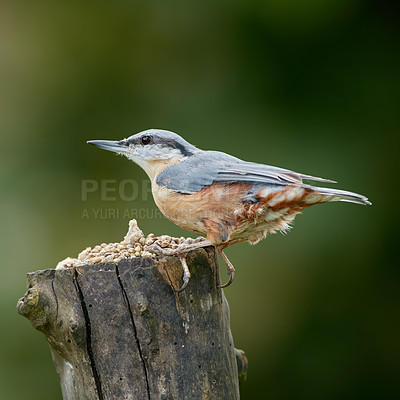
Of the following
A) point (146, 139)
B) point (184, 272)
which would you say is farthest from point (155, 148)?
point (184, 272)

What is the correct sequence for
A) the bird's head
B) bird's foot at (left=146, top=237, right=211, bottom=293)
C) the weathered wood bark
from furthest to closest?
the bird's head, bird's foot at (left=146, top=237, right=211, bottom=293), the weathered wood bark

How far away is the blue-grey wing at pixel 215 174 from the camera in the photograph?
2.90m

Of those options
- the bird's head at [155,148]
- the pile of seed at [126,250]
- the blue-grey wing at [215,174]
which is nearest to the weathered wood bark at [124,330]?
the pile of seed at [126,250]

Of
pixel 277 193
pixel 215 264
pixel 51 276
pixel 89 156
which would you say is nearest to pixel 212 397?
pixel 215 264

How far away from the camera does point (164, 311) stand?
235 centimetres

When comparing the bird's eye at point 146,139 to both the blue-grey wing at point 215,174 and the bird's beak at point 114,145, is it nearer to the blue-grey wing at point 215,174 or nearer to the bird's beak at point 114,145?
the bird's beak at point 114,145

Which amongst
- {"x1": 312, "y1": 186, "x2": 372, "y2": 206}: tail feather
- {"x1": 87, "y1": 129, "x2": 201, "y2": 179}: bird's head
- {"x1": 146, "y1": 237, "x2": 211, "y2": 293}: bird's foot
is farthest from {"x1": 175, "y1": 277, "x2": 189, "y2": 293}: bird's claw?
{"x1": 87, "y1": 129, "x2": 201, "y2": 179}: bird's head

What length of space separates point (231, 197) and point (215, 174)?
0.56 feet

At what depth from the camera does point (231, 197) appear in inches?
117

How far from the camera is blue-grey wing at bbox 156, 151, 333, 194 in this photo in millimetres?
2900

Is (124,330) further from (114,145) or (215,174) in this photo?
(114,145)

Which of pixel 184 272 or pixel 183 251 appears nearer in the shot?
pixel 184 272

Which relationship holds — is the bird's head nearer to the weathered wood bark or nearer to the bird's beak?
the bird's beak

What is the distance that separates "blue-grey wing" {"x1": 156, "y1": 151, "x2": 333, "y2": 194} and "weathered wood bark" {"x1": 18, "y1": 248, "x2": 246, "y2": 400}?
80cm
